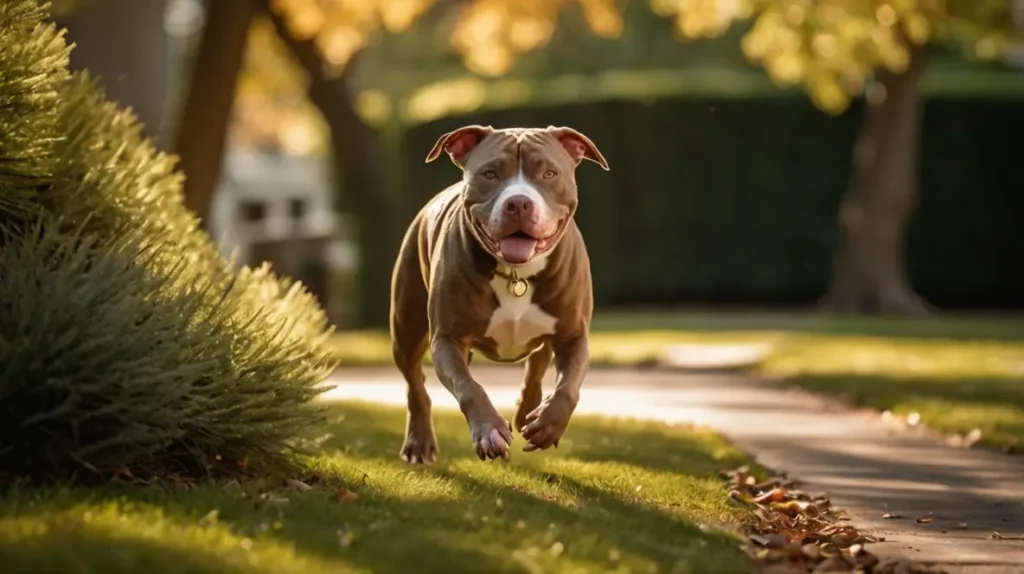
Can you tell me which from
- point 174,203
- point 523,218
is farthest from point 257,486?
point 174,203

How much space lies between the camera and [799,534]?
21.6 feet

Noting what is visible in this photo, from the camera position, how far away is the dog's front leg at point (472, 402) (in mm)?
6727

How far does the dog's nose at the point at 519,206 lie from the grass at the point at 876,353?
4.10 m

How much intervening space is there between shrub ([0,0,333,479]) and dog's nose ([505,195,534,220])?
107 centimetres

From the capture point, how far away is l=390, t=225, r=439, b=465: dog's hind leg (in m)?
8.06

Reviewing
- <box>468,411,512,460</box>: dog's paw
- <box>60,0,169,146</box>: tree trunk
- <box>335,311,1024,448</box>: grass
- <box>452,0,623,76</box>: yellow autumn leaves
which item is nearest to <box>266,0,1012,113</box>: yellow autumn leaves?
<box>452,0,623,76</box>: yellow autumn leaves

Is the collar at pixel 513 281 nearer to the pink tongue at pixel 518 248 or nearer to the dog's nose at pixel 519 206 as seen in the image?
the pink tongue at pixel 518 248

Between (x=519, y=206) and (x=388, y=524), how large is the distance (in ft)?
5.65

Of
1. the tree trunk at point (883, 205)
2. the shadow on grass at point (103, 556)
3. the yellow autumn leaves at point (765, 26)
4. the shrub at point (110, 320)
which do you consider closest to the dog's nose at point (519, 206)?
the shrub at point (110, 320)

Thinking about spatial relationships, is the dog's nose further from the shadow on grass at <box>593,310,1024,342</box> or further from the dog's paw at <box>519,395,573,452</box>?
the shadow on grass at <box>593,310,1024,342</box>

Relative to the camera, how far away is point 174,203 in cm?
846

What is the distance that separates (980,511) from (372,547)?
10.3 feet

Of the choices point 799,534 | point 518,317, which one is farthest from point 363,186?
point 799,534

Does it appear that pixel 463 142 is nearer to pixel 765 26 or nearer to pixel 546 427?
pixel 546 427
